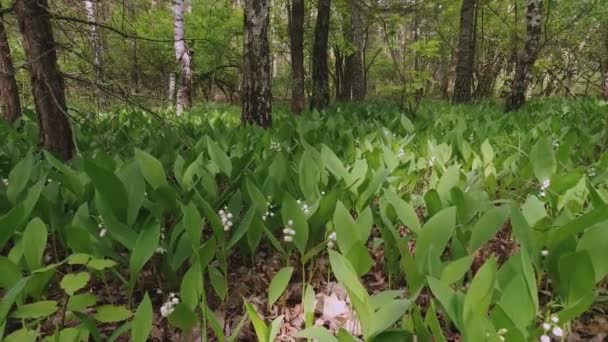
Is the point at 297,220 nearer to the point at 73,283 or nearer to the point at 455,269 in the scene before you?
the point at 455,269

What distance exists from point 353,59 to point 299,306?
11967mm

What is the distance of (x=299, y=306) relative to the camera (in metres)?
1.88

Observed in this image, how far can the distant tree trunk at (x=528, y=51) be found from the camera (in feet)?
23.4

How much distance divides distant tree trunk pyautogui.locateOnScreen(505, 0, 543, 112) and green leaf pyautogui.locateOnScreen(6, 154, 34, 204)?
292 inches

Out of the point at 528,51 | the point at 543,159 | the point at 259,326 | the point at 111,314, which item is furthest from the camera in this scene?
the point at 528,51

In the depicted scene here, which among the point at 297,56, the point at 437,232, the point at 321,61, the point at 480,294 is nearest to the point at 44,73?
the point at 437,232

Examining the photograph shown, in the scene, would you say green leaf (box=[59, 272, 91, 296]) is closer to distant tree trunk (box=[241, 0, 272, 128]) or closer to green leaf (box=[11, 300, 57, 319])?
green leaf (box=[11, 300, 57, 319])

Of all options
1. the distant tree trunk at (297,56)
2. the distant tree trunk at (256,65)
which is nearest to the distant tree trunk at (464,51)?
the distant tree trunk at (297,56)

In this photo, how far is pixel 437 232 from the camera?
1548 mm

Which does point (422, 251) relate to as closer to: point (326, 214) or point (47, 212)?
point (326, 214)

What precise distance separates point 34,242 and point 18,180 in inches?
31.4

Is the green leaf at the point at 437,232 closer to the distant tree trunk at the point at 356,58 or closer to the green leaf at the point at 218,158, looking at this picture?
the green leaf at the point at 218,158

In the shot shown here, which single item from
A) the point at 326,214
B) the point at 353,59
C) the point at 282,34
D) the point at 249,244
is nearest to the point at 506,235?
the point at 326,214

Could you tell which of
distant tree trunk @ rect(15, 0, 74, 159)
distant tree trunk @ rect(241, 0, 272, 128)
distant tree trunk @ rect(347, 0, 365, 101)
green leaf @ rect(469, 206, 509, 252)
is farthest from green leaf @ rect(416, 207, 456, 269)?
distant tree trunk @ rect(347, 0, 365, 101)
